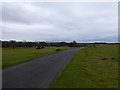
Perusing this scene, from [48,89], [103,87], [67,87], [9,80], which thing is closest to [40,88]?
[48,89]

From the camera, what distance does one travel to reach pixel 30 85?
6898 mm

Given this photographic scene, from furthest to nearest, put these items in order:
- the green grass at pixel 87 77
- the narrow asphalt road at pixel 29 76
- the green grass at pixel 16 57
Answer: the green grass at pixel 16 57 → the green grass at pixel 87 77 → the narrow asphalt road at pixel 29 76

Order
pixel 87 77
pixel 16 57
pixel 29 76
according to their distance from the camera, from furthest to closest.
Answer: pixel 16 57, pixel 87 77, pixel 29 76

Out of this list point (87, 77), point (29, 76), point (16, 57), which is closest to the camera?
point (29, 76)

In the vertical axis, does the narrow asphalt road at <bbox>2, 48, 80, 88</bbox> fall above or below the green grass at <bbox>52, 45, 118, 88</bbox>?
above

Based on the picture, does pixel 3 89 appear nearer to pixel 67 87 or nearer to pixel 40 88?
pixel 40 88

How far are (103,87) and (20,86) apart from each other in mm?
5235

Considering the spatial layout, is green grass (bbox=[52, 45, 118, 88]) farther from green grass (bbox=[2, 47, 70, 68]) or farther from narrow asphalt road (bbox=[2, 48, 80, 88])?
green grass (bbox=[2, 47, 70, 68])

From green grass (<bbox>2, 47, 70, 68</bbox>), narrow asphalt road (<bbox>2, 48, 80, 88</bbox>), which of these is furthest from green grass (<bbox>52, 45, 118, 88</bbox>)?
green grass (<bbox>2, 47, 70, 68</bbox>)

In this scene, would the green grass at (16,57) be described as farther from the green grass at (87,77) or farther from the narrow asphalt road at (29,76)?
the green grass at (87,77)

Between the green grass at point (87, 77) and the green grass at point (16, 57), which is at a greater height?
the green grass at point (16, 57)

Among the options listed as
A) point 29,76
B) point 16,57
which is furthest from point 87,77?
point 16,57

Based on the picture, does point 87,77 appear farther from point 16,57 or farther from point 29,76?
point 16,57

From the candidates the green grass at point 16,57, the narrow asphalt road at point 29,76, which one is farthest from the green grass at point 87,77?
the green grass at point 16,57
